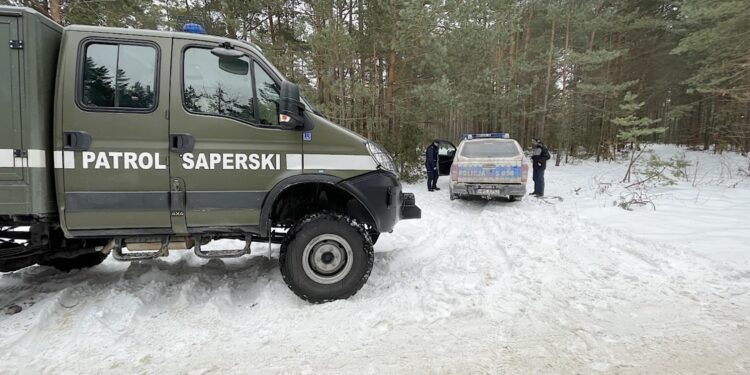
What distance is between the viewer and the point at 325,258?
3615 mm

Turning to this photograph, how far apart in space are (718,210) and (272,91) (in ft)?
29.2

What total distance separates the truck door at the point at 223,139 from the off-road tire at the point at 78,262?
2.15m

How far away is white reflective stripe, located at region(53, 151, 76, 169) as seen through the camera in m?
3.09

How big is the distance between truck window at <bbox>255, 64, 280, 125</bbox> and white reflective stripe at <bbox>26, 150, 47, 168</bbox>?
1.88m

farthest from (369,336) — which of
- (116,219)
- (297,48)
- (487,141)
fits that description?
(297,48)

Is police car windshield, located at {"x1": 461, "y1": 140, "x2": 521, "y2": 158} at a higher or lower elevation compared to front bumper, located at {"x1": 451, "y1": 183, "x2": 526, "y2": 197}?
higher

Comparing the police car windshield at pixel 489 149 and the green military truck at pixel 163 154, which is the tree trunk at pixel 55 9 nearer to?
the green military truck at pixel 163 154

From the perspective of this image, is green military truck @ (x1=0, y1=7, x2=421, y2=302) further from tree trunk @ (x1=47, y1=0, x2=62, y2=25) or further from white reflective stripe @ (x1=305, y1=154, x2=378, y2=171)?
tree trunk @ (x1=47, y1=0, x2=62, y2=25)

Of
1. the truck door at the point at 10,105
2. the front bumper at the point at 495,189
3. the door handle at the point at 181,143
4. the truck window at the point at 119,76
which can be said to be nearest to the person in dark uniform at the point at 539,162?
the front bumper at the point at 495,189

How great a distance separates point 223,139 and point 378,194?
1.67 metres

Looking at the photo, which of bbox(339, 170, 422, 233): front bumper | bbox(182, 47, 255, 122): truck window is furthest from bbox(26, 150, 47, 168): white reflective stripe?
bbox(339, 170, 422, 233): front bumper

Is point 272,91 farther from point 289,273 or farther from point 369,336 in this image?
point 369,336

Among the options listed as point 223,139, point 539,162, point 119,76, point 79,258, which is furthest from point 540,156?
point 79,258

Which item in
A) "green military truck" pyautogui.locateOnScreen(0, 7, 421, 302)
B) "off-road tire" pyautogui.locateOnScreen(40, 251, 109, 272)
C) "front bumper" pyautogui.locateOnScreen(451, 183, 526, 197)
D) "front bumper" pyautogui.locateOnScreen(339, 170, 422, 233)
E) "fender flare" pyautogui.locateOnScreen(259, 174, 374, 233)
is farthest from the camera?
"front bumper" pyautogui.locateOnScreen(451, 183, 526, 197)
